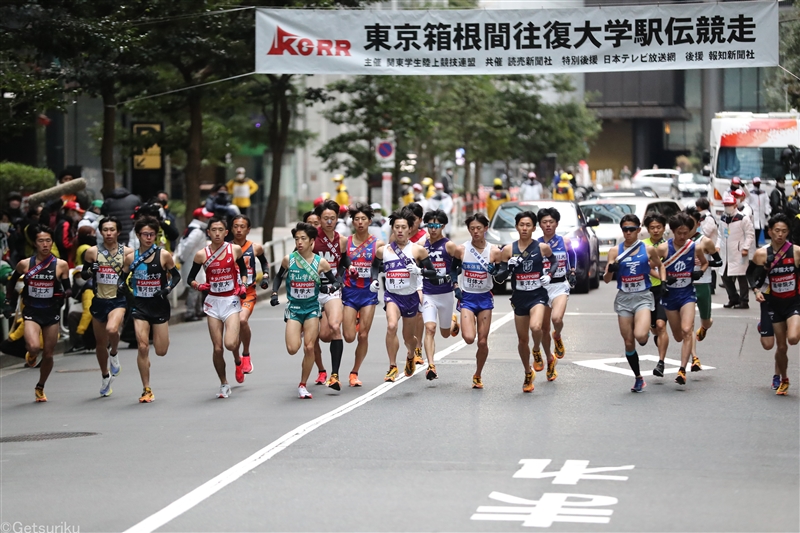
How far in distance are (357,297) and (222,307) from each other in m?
1.45

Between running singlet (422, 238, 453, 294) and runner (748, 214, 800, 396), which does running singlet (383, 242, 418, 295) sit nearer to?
running singlet (422, 238, 453, 294)

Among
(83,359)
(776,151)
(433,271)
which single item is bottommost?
(83,359)

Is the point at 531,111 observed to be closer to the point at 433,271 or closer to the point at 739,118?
the point at 739,118

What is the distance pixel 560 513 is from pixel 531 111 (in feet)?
Result: 161

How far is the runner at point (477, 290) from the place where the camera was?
1323 centimetres

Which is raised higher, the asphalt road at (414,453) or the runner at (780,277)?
the runner at (780,277)

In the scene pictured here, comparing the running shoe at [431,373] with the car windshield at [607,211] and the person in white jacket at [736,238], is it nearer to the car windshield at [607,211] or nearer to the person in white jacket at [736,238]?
the person in white jacket at [736,238]

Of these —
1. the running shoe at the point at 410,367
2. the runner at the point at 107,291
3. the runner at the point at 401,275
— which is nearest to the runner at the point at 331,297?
the runner at the point at 401,275

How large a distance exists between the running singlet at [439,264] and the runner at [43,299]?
3.83 meters

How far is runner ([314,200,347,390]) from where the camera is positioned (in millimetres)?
13344

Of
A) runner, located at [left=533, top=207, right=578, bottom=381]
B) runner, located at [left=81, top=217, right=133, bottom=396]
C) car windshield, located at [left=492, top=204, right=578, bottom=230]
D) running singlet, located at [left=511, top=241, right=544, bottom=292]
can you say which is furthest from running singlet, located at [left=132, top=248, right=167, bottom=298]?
car windshield, located at [left=492, top=204, right=578, bottom=230]

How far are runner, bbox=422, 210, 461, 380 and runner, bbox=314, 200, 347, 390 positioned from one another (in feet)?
3.04

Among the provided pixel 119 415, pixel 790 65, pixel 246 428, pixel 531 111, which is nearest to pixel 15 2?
pixel 119 415

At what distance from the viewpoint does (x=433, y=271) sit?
1355 centimetres
